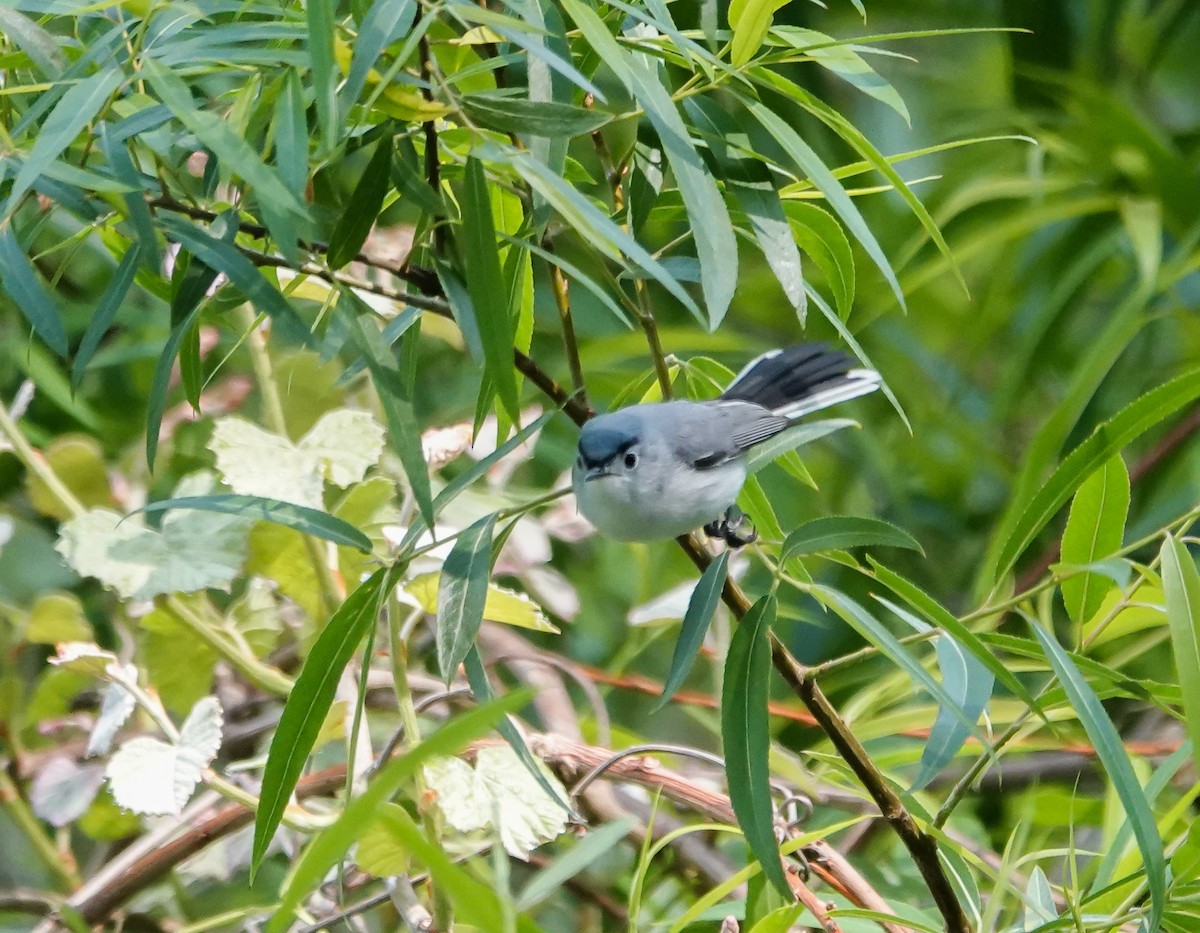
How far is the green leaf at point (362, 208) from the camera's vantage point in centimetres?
65

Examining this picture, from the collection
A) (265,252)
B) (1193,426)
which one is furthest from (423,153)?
(1193,426)

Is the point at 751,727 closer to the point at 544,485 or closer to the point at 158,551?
the point at 158,551

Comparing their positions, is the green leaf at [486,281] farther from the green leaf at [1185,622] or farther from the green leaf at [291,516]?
the green leaf at [1185,622]

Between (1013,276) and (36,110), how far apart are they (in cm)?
188

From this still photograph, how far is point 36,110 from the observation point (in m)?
0.66

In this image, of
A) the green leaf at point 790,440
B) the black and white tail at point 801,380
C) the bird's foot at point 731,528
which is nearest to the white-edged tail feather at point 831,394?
the black and white tail at point 801,380

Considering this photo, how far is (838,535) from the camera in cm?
73

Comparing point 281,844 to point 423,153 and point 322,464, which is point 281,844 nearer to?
point 322,464

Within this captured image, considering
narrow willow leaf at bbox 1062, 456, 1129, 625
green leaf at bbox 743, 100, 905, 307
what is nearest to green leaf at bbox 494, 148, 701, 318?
green leaf at bbox 743, 100, 905, 307

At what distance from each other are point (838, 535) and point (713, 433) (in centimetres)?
39

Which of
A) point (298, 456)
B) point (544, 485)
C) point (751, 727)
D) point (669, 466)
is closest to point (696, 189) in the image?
point (751, 727)

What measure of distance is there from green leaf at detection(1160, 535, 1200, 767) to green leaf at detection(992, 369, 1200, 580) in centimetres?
7

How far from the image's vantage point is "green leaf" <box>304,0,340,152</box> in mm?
553

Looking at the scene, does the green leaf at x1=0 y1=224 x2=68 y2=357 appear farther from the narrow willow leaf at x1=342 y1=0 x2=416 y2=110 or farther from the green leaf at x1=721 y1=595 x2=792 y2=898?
the green leaf at x1=721 y1=595 x2=792 y2=898
